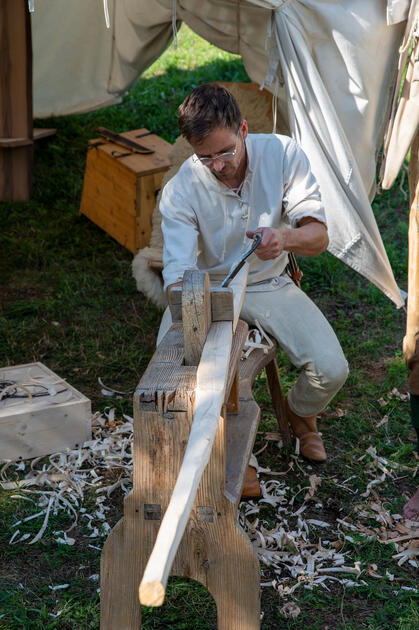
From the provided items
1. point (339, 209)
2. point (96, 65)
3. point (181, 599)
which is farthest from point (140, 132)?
point (181, 599)

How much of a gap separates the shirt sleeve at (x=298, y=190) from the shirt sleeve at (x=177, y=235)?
387mm

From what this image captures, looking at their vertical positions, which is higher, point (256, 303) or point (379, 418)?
point (256, 303)

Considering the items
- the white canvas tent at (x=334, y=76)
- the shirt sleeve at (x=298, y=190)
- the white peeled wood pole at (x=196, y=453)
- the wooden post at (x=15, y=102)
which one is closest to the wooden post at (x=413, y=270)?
the white canvas tent at (x=334, y=76)

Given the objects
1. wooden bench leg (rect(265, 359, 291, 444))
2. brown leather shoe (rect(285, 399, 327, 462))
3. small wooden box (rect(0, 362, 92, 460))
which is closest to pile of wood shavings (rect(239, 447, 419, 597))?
brown leather shoe (rect(285, 399, 327, 462))

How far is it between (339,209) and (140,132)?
2401 mm

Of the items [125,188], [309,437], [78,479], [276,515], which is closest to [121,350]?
[78,479]

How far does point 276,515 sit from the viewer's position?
303cm

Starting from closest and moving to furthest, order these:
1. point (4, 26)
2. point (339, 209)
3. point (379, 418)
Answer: point (379, 418) → point (339, 209) → point (4, 26)

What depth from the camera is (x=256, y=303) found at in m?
3.12

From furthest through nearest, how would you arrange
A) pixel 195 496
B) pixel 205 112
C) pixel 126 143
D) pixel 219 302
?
pixel 126 143 → pixel 205 112 → pixel 219 302 → pixel 195 496

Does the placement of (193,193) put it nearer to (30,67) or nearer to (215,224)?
(215,224)

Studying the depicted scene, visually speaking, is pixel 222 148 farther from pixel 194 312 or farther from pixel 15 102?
pixel 15 102

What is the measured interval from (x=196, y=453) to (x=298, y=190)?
5.38 feet

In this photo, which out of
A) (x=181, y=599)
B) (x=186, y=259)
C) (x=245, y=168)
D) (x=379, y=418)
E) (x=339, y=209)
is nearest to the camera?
(x=181, y=599)
